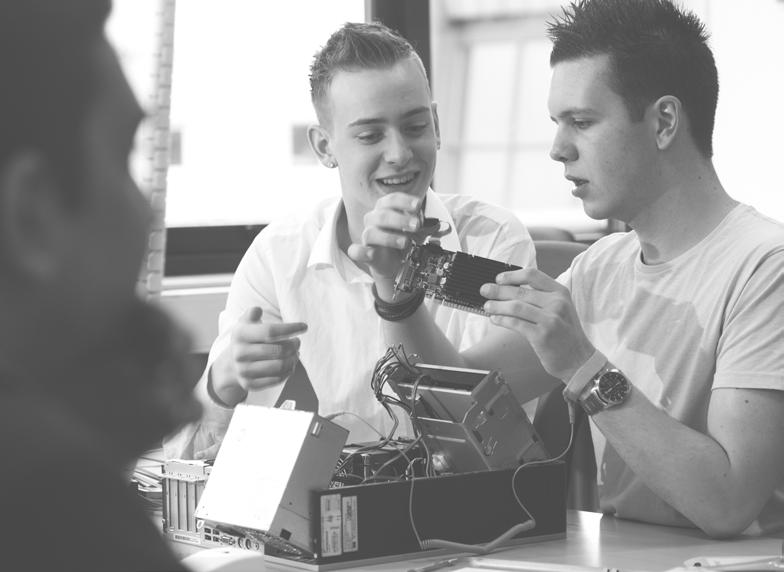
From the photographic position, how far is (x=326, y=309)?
2.11 metres

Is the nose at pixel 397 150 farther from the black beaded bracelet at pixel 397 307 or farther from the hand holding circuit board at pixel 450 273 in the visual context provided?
the hand holding circuit board at pixel 450 273

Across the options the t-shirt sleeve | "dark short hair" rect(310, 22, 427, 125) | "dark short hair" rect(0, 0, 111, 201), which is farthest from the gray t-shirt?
"dark short hair" rect(0, 0, 111, 201)

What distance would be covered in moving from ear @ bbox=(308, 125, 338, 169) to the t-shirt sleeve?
923 mm

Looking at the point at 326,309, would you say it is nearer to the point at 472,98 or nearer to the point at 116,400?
the point at 116,400

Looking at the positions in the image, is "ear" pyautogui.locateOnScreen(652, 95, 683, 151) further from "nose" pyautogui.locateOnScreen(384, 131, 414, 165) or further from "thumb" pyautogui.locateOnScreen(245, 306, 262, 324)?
"thumb" pyautogui.locateOnScreen(245, 306, 262, 324)

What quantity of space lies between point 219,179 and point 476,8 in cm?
119

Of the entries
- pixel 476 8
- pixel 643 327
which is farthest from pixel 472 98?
pixel 643 327

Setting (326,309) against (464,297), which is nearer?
(464,297)

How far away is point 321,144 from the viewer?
2.21 metres

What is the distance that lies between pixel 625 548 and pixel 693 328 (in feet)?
1.28

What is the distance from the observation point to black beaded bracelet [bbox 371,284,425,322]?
69.9 inches

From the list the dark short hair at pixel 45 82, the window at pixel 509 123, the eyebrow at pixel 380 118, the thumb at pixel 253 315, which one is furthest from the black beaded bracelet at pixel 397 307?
the window at pixel 509 123

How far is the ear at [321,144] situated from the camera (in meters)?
2.20

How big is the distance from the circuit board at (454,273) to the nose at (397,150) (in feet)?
1.55
